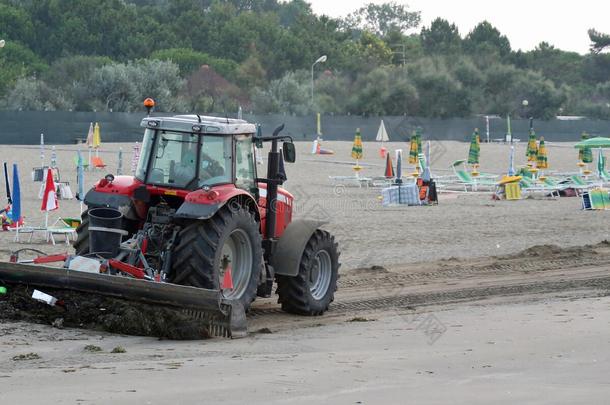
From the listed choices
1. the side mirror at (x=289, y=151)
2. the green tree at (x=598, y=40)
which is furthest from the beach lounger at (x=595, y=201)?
the green tree at (x=598, y=40)

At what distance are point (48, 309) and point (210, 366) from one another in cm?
258

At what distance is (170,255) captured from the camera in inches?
406

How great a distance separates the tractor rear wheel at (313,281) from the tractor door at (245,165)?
87cm

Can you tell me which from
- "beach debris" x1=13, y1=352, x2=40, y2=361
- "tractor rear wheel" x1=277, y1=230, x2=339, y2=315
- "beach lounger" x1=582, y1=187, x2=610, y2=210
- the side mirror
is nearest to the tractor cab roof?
the side mirror

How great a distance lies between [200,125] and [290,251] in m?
1.62

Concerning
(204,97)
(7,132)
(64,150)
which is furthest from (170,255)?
(204,97)

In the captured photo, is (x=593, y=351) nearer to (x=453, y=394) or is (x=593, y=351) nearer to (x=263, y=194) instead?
(x=453, y=394)

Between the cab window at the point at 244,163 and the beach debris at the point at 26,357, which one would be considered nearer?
the beach debris at the point at 26,357

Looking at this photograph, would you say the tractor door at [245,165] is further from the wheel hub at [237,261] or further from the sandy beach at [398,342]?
the sandy beach at [398,342]

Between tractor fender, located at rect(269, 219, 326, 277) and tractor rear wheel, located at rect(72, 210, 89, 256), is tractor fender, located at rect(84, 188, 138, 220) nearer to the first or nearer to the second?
tractor rear wheel, located at rect(72, 210, 89, 256)

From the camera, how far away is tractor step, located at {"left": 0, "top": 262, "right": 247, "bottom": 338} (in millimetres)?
9656

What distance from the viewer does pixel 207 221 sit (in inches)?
407

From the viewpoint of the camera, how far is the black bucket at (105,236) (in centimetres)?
1045

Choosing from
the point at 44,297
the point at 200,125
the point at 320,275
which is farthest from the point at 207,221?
the point at 320,275
